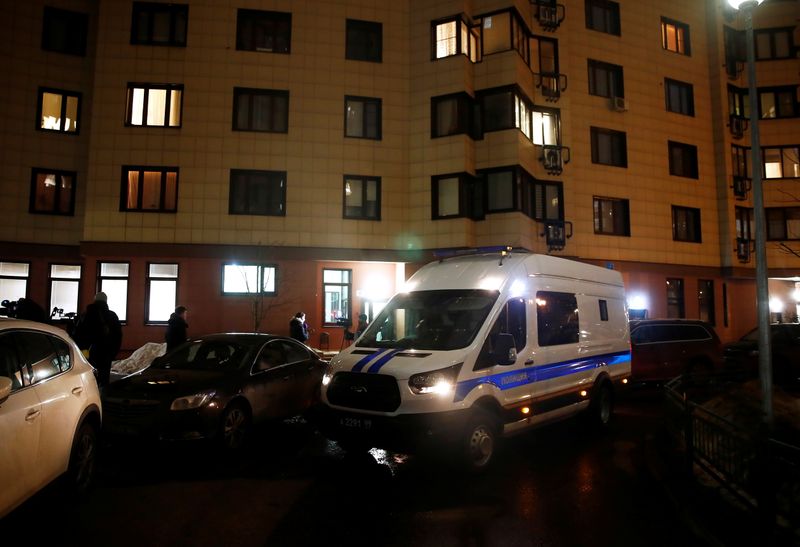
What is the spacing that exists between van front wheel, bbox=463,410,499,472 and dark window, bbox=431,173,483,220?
43.2 ft

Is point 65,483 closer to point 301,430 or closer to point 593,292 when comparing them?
point 301,430

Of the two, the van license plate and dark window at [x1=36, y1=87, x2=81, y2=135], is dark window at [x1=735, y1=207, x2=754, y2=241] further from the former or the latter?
dark window at [x1=36, y1=87, x2=81, y2=135]

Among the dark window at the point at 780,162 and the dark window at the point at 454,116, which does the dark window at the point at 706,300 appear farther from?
the dark window at the point at 454,116

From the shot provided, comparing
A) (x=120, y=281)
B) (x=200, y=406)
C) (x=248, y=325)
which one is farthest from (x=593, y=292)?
(x=120, y=281)

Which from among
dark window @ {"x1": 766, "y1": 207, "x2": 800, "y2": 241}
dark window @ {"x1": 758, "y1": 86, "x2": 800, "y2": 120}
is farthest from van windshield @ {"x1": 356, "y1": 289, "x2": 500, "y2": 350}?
dark window @ {"x1": 758, "y1": 86, "x2": 800, "y2": 120}

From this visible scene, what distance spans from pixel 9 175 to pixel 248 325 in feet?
32.6

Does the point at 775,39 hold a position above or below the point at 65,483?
above

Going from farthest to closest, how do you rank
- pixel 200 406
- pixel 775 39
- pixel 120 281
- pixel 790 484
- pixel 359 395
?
pixel 775 39
pixel 120 281
pixel 200 406
pixel 359 395
pixel 790 484

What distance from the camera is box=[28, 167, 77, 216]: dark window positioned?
1950 centimetres

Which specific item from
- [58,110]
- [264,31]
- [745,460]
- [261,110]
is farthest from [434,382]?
[58,110]

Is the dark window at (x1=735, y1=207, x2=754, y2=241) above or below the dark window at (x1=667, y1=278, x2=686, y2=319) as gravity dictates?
above

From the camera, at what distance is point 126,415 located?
7.01 metres

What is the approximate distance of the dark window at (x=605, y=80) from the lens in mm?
22656

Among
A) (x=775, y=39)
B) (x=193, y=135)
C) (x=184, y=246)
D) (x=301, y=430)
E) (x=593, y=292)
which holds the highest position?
(x=775, y=39)
